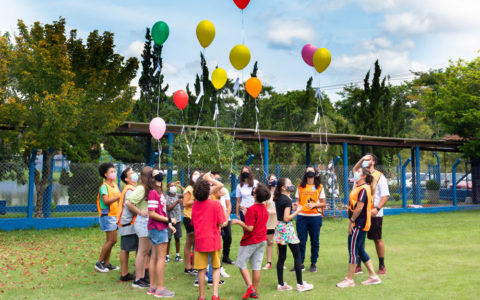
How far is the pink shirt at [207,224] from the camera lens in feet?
15.1

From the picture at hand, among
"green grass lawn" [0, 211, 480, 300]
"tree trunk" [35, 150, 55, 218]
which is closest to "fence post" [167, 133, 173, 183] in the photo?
"green grass lawn" [0, 211, 480, 300]

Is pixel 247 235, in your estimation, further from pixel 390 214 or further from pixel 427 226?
pixel 390 214

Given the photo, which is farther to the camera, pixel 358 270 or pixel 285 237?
pixel 358 270

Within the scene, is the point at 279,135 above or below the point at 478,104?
below

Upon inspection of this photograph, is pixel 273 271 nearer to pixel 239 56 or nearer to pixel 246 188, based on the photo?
pixel 246 188

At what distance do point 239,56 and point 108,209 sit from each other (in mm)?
5126

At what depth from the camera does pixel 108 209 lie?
6.24m

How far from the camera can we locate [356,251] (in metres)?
5.30

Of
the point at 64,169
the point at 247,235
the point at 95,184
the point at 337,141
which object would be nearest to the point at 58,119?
the point at 95,184

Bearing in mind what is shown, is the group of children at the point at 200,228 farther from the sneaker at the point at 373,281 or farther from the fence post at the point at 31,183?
the fence post at the point at 31,183

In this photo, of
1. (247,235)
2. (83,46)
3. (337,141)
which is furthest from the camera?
(337,141)

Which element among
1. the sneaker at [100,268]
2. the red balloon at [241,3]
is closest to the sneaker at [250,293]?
the sneaker at [100,268]

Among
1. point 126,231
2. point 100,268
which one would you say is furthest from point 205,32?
point 100,268

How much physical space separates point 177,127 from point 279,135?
3738 millimetres
